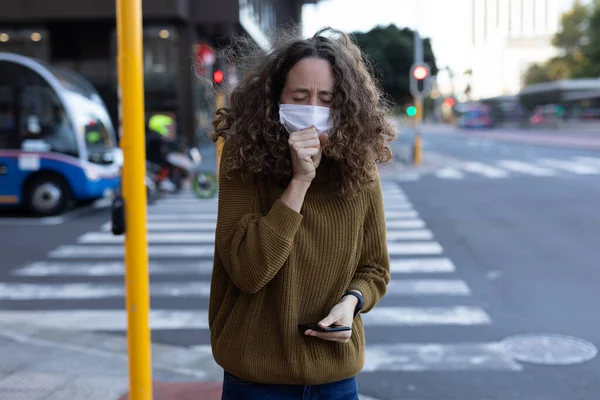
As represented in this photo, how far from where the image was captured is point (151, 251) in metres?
9.08

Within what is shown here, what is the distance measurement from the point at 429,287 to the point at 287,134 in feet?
17.9

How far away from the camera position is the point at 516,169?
21797 mm

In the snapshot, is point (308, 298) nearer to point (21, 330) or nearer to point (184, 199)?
point (21, 330)

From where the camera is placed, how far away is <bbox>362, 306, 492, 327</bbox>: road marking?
5.87 metres

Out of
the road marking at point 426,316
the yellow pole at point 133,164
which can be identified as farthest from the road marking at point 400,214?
the yellow pole at point 133,164

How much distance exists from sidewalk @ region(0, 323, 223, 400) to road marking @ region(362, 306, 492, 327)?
1.63 meters

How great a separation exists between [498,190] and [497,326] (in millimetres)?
10616

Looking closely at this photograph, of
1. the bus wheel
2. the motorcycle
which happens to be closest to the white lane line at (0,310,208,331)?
the bus wheel

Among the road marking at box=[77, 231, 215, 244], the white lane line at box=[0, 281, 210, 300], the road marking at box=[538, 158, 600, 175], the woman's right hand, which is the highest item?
the woman's right hand

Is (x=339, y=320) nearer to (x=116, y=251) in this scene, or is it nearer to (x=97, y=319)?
(x=97, y=319)

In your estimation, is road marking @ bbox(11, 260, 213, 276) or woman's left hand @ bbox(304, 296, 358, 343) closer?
woman's left hand @ bbox(304, 296, 358, 343)

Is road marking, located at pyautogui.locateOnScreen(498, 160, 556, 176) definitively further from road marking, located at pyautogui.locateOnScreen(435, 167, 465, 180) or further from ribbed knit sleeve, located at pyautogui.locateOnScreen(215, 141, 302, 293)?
ribbed knit sleeve, located at pyautogui.locateOnScreen(215, 141, 302, 293)

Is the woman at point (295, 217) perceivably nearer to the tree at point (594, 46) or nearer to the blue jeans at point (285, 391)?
the blue jeans at point (285, 391)

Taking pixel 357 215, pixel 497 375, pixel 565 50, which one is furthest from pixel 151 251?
pixel 565 50
